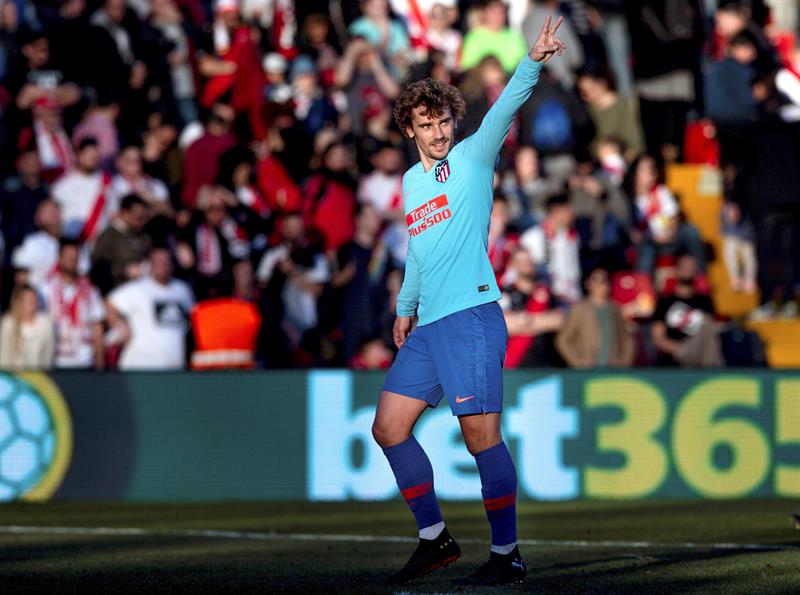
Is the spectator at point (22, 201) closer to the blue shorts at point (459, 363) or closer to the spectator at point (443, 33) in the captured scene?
the spectator at point (443, 33)

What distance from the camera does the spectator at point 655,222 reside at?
1700cm

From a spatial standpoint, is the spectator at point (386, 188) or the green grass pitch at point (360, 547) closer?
the green grass pitch at point (360, 547)

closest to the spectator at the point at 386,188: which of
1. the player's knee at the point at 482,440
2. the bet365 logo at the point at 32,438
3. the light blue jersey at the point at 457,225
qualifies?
the bet365 logo at the point at 32,438

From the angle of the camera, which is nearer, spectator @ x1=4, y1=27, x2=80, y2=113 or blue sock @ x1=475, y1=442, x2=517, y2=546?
blue sock @ x1=475, y1=442, x2=517, y2=546

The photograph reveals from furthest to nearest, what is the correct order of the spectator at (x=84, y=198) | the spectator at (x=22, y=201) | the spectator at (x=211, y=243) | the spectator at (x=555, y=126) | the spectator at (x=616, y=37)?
the spectator at (x=616, y=37)
the spectator at (x=555, y=126)
the spectator at (x=84, y=198)
the spectator at (x=211, y=243)
the spectator at (x=22, y=201)

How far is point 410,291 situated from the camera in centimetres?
778

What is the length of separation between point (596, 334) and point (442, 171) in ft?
25.5

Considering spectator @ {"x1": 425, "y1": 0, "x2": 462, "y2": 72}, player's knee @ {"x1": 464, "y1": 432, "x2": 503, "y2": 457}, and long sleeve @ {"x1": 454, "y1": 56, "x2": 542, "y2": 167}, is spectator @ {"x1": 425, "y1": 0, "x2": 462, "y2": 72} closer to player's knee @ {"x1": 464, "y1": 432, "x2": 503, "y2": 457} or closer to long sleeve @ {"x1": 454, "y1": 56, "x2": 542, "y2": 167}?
long sleeve @ {"x1": 454, "y1": 56, "x2": 542, "y2": 167}

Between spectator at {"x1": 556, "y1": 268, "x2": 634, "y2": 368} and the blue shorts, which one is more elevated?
spectator at {"x1": 556, "y1": 268, "x2": 634, "y2": 368}

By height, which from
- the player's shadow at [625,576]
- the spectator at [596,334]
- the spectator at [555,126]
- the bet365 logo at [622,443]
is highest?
the spectator at [555,126]

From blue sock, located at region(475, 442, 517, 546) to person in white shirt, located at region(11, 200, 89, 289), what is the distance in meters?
8.70

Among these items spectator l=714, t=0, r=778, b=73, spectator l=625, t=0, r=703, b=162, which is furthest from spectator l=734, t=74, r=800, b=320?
spectator l=625, t=0, r=703, b=162

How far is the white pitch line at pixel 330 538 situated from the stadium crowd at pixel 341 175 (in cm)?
378

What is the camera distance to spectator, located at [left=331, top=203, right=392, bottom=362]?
15680 mm
